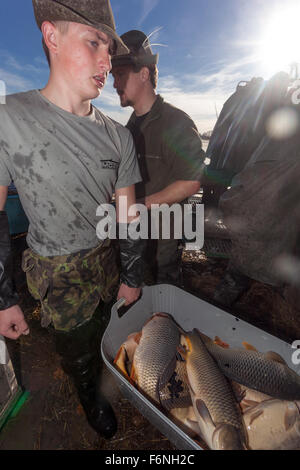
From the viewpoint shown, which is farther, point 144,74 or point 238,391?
point 144,74

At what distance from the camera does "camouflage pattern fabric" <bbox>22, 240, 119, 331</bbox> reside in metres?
1.68

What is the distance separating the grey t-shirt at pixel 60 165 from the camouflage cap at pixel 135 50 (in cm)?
115

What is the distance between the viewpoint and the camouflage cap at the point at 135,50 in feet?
7.82

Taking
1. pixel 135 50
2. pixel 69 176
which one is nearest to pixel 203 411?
pixel 69 176

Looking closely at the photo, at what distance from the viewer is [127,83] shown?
8.26ft

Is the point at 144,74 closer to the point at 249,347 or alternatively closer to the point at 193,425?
the point at 249,347

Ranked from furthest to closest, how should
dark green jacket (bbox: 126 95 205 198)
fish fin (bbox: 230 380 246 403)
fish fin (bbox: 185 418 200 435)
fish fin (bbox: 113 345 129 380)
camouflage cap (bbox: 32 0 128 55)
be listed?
dark green jacket (bbox: 126 95 205 198)
fish fin (bbox: 230 380 246 403)
fish fin (bbox: 113 345 129 380)
fish fin (bbox: 185 418 200 435)
camouflage cap (bbox: 32 0 128 55)

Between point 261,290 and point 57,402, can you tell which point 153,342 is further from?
point 261,290

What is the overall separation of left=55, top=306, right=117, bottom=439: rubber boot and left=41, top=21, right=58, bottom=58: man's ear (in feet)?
6.86

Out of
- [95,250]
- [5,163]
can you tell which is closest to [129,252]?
[95,250]

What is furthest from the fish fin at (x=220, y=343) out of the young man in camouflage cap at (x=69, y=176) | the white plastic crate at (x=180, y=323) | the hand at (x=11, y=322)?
the hand at (x=11, y=322)

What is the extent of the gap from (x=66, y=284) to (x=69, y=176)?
Result: 85 cm

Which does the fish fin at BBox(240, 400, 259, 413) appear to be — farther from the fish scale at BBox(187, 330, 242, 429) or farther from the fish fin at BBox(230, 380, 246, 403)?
the fish scale at BBox(187, 330, 242, 429)

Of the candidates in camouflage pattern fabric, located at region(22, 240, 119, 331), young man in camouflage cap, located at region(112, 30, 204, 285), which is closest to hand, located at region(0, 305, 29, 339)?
camouflage pattern fabric, located at region(22, 240, 119, 331)
